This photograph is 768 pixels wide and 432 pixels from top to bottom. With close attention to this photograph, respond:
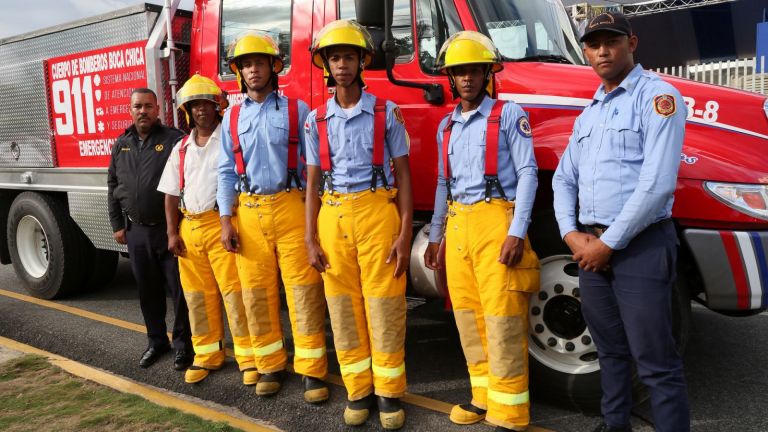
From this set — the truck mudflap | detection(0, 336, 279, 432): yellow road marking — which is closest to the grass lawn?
detection(0, 336, 279, 432): yellow road marking

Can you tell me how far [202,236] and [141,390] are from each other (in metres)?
1.02

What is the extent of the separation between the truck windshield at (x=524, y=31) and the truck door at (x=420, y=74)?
19 cm

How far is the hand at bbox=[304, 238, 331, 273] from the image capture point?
344 cm

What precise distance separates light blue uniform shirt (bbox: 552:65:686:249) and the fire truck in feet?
1.99

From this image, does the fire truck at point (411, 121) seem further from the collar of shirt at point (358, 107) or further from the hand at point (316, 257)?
the hand at point (316, 257)

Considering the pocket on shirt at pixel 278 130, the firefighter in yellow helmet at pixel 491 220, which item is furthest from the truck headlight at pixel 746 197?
the pocket on shirt at pixel 278 130

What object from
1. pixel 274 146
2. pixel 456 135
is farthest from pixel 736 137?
pixel 274 146

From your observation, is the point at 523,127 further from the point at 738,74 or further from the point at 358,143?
the point at 738,74

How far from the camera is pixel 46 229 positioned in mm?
6102

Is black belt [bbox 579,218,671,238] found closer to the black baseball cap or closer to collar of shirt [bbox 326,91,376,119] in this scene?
the black baseball cap

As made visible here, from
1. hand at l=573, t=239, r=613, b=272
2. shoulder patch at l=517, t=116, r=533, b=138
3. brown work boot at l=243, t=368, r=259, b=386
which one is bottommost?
brown work boot at l=243, t=368, r=259, b=386

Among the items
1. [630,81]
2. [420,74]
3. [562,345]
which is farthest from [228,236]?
Result: [630,81]

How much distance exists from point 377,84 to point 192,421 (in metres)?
2.22

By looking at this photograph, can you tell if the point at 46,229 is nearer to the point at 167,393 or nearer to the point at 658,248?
the point at 167,393
